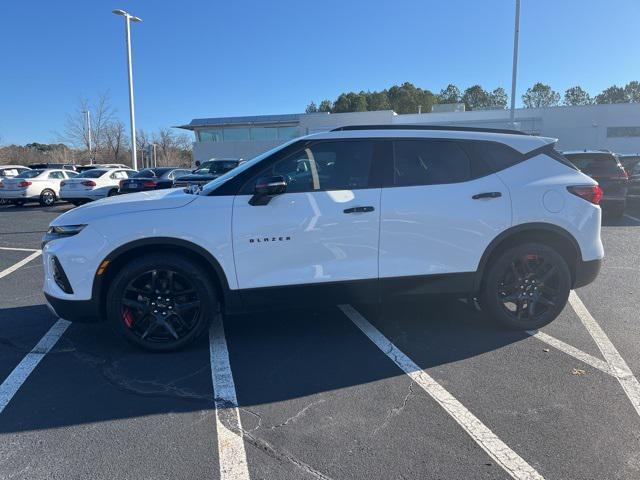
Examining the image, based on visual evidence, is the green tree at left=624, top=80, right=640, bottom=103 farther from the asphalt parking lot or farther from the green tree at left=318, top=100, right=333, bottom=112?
the asphalt parking lot

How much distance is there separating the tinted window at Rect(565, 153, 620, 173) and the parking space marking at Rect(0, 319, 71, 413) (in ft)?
37.3

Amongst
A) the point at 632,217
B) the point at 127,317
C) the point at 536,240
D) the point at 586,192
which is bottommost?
the point at 632,217

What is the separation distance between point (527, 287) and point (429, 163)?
150 centimetres

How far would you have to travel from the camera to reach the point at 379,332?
15.2ft

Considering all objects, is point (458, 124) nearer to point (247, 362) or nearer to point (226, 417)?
point (247, 362)

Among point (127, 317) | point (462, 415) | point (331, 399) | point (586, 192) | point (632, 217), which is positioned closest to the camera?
point (462, 415)

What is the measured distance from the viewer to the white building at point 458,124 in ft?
104

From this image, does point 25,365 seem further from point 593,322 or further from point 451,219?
point 593,322

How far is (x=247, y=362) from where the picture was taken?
4004 millimetres

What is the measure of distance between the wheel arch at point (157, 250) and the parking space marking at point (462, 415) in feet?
4.60

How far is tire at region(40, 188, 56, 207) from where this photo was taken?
18.6 meters

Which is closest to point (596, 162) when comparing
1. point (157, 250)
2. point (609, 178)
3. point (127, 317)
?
point (609, 178)

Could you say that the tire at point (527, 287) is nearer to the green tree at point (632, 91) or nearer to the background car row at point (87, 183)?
the background car row at point (87, 183)

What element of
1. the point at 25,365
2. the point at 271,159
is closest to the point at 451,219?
the point at 271,159
